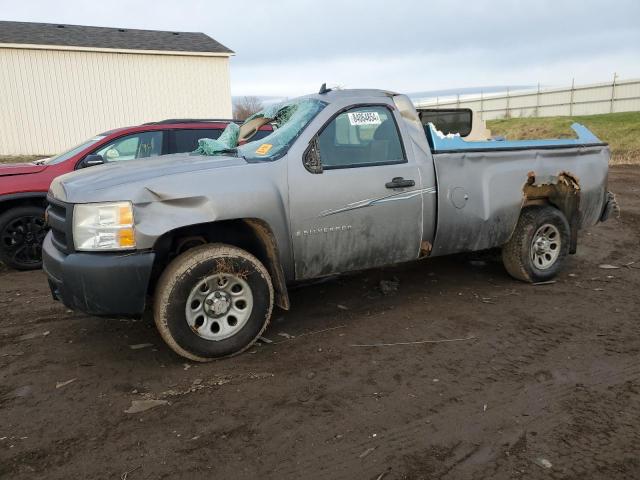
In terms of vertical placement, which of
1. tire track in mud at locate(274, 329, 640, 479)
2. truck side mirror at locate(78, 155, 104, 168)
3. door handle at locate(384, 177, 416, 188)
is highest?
truck side mirror at locate(78, 155, 104, 168)

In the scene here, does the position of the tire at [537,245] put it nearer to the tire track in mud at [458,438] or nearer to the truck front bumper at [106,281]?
the tire track in mud at [458,438]

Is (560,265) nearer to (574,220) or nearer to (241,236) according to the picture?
(574,220)

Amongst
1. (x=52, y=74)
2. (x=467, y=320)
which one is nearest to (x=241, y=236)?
(x=467, y=320)

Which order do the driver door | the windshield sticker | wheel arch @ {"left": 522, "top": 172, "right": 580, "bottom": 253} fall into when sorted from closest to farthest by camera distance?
the driver door
the windshield sticker
wheel arch @ {"left": 522, "top": 172, "right": 580, "bottom": 253}

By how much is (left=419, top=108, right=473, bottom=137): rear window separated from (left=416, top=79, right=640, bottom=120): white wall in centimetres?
2886

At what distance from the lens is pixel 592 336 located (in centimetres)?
412

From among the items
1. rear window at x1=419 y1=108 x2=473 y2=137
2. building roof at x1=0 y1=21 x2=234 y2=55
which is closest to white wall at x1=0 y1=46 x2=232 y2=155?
building roof at x1=0 y1=21 x2=234 y2=55

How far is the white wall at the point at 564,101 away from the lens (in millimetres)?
29844

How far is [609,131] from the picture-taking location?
870 inches

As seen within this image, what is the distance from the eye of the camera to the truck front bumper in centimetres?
335

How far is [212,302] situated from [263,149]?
125 cm

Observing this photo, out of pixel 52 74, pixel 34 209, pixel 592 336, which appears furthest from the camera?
pixel 52 74

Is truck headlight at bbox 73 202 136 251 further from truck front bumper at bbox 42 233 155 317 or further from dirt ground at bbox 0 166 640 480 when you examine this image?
dirt ground at bbox 0 166 640 480

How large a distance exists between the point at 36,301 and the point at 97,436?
2928 mm
